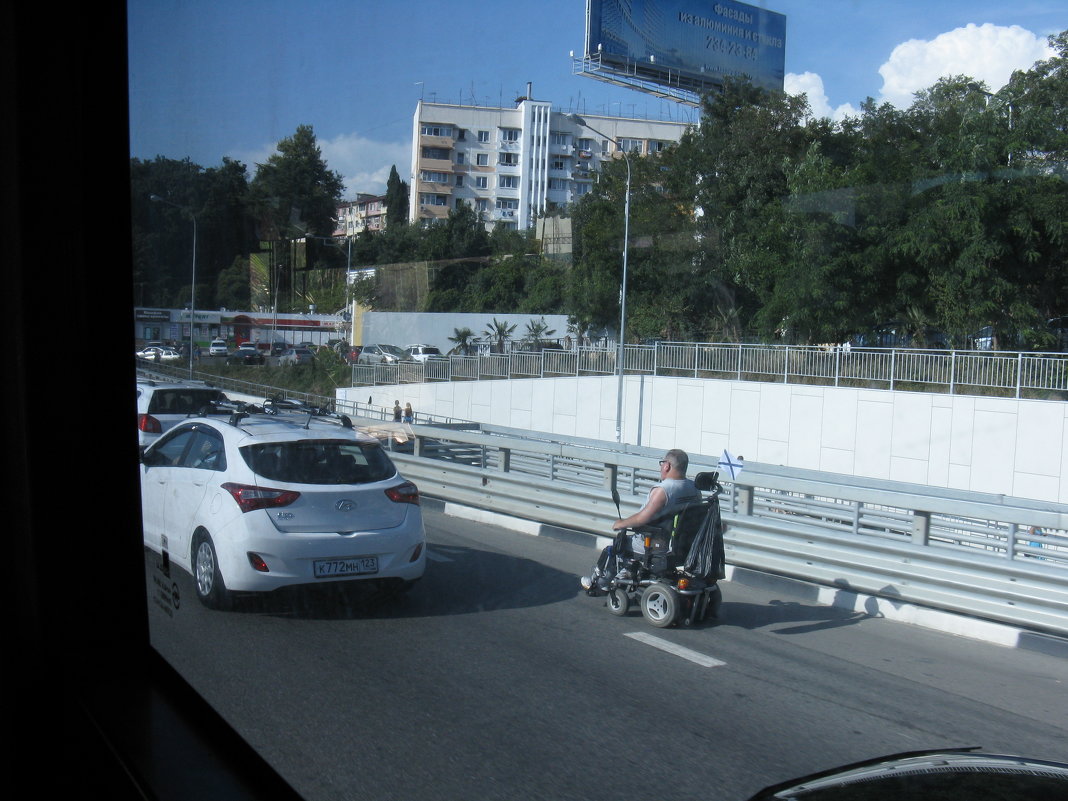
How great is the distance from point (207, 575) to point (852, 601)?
3293mm

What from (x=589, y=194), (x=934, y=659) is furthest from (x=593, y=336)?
(x=934, y=659)

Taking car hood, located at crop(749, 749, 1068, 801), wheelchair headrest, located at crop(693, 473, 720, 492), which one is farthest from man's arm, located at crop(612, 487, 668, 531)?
car hood, located at crop(749, 749, 1068, 801)

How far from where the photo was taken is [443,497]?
502 centimetres

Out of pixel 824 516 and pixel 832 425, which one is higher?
pixel 832 425

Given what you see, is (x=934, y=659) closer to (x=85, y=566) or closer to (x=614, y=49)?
(x=614, y=49)

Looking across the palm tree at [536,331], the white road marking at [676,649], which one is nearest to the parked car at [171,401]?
the palm tree at [536,331]

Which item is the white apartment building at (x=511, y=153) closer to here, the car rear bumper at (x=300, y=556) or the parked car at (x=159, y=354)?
the parked car at (x=159, y=354)

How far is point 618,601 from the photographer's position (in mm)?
5754

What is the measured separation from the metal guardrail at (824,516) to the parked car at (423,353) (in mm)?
422

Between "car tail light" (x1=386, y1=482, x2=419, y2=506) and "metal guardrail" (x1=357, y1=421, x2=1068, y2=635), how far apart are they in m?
0.06

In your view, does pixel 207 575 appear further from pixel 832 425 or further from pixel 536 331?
pixel 832 425

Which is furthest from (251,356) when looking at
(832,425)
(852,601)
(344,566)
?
(852,601)

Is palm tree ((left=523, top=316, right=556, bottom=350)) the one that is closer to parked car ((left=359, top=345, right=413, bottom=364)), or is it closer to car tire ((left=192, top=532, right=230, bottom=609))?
parked car ((left=359, top=345, right=413, bottom=364))

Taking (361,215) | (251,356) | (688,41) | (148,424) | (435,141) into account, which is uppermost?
(688,41)
